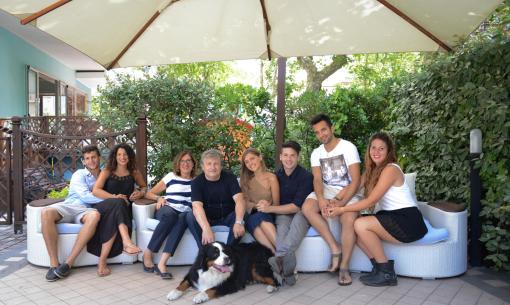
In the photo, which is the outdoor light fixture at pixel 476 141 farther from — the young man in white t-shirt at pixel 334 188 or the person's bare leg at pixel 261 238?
the person's bare leg at pixel 261 238

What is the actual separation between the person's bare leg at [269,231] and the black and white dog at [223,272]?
225 millimetres

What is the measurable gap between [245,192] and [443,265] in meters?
1.99

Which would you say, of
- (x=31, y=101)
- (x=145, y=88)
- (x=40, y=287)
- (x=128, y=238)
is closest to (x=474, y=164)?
(x=128, y=238)

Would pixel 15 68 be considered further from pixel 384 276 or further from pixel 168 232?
pixel 384 276

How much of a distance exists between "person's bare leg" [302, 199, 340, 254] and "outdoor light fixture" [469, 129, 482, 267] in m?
1.42

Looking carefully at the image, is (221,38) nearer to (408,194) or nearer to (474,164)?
(408,194)

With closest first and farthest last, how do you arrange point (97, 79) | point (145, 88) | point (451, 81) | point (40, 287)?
point (40, 287), point (451, 81), point (145, 88), point (97, 79)

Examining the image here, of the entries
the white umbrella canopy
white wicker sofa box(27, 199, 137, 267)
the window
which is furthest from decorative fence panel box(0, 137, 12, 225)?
the window

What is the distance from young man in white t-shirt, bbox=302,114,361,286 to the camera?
3.93m

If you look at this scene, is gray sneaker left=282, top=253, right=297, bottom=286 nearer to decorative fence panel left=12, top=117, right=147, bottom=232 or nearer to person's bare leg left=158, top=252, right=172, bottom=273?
person's bare leg left=158, top=252, right=172, bottom=273

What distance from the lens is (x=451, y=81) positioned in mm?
4355

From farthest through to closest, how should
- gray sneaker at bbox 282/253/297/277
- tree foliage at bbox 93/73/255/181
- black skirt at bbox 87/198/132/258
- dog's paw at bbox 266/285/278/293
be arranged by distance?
1. tree foliage at bbox 93/73/255/181
2. black skirt at bbox 87/198/132/258
3. gray sneaker at bbox 282/253/297/277
4. dog's paw at bbox 266/285/278/293

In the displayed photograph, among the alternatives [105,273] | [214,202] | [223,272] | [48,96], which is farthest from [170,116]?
[48,96]

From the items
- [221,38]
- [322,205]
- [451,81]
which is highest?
[221,38]
